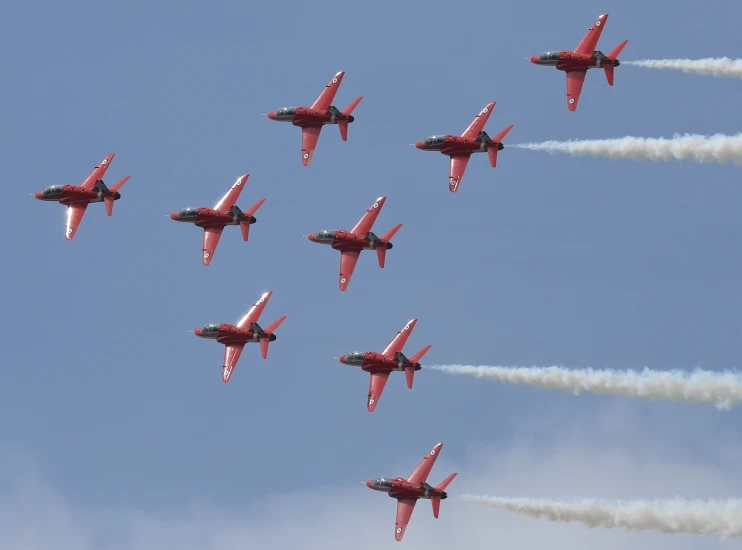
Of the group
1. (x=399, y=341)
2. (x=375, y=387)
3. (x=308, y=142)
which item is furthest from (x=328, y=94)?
(x=375, y=387)

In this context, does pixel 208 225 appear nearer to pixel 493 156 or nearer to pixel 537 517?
pixel 493 156

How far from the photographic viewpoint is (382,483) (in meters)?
120

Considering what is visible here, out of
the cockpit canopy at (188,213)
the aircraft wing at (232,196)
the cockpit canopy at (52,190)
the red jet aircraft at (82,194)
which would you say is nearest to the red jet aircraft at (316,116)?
the aircraft wing at (232,196)

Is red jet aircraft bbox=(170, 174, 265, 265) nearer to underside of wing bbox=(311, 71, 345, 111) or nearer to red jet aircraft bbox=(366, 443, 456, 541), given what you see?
underside of wing bbox=(311, 71, 345, 111)

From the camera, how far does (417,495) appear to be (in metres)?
117

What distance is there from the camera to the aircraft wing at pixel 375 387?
121m

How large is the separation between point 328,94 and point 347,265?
13.5m

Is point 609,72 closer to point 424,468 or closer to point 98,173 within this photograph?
point 424,468

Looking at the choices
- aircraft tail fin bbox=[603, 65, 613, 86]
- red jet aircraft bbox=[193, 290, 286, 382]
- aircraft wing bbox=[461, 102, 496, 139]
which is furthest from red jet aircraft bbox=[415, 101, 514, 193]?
red jet aircraft bbox=[193, 290, 286, 382]

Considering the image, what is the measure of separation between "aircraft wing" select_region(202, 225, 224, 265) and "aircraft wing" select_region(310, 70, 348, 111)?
11.6 m

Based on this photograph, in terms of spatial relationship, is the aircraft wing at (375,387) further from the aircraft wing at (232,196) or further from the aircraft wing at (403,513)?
the aircraft wing at (232,196)

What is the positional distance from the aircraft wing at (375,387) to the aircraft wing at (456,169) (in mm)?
14390

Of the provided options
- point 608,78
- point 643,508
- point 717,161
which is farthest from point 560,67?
point 643,508

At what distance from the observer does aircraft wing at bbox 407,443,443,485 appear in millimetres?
118312
